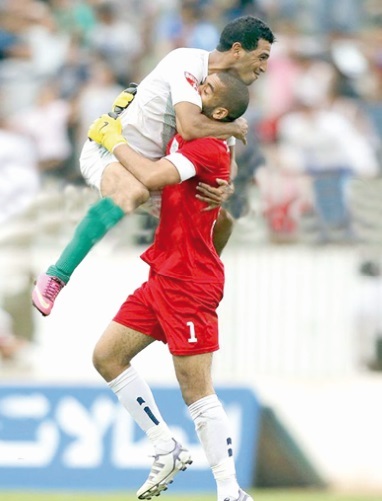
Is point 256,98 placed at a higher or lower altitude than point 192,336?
higher

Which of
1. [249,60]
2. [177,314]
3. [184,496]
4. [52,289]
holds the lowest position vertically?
[184,496]

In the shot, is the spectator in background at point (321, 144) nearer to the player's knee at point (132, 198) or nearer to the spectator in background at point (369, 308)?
the spectator in background at point (369, 308)

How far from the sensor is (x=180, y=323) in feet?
30.2

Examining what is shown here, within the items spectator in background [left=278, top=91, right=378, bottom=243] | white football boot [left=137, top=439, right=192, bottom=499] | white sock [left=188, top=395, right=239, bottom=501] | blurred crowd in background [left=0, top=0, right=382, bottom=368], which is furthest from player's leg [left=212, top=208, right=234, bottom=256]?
spectator in background [left=278, top=91, right=378, bottom=243]

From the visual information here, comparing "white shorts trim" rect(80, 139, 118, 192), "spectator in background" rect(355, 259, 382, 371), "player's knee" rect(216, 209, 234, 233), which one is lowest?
"spectator in background" rect(355, 259, 382, 371)

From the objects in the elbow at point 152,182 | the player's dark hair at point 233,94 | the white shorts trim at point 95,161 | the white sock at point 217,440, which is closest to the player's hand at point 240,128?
the player's dark hair at point 233,94

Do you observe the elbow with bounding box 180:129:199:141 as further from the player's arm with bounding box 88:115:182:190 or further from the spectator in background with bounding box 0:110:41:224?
the spectator in background with bounding box 0:110:41:224

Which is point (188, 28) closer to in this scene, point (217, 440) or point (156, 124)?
point (156, 124)

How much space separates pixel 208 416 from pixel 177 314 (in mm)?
625

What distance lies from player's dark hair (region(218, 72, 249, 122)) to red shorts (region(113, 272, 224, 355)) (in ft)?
3.53

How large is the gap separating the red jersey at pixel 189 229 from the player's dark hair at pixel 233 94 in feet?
0.73

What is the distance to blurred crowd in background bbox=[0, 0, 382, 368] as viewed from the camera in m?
12.4

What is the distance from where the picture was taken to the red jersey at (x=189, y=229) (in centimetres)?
910

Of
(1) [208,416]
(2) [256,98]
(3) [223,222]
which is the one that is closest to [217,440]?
(1) [208,416]
